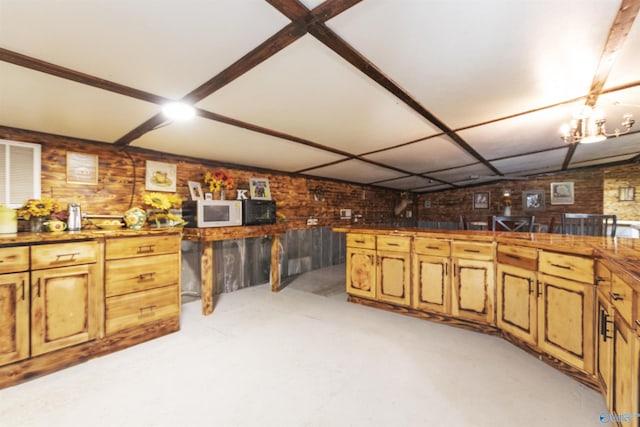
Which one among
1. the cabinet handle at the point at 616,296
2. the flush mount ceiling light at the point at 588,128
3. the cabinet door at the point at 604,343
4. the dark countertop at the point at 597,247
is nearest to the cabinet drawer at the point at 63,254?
the dark countertop at the point at 597,247

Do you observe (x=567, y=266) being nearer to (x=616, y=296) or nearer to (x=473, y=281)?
(x=616, y=296)

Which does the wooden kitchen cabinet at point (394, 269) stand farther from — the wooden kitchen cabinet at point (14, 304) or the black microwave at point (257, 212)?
the wooden kitchen cabinet at point (14, 304)

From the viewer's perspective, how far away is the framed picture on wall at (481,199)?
Answer: 27.3 feet

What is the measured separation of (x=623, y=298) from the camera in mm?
1236

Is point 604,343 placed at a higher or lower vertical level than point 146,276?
lower

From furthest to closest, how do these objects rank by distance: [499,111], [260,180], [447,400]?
[260,180]
[499,111]
[447,400]

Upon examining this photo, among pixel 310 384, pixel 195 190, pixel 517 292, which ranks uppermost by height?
pixel 195 190

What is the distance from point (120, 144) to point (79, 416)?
2693 mm

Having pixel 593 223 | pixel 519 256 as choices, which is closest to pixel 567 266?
pixel 519 256

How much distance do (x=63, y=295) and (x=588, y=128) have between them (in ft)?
16.2

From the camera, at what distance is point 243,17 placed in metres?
1.30

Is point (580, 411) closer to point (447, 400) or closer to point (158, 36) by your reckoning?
point (447, 400)

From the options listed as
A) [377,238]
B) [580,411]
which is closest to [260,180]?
[377,238]

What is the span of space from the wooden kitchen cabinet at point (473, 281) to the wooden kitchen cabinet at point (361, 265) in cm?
94
